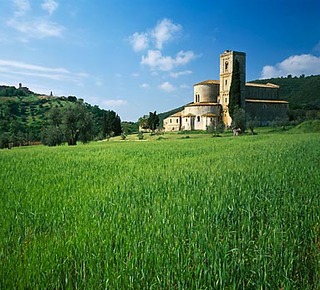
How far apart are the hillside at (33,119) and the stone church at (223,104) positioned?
1875 centimetres

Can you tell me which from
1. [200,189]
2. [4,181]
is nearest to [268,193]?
[200,189]

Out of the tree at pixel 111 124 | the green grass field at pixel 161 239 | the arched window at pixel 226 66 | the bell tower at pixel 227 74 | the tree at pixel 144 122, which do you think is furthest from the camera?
the tree at pixel 144 122

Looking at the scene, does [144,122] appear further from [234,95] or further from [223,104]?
[234,95]

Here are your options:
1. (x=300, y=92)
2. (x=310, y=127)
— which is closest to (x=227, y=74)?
(x=310, y=127)

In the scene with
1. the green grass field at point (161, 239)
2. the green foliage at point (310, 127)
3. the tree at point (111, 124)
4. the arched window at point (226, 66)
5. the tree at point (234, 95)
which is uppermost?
the arched window at point (226, 66)

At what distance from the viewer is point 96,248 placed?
13.1ft

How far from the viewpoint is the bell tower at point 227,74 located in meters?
91.0

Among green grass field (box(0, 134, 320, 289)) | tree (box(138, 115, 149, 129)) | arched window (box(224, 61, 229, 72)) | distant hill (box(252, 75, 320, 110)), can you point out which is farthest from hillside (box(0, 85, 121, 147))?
distant hill (box(252, 75, 320, 110))

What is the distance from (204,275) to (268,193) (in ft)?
14.1

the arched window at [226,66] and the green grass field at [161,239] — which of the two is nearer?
the green grass field at [161,239]

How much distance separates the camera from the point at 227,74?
9356 centimetres

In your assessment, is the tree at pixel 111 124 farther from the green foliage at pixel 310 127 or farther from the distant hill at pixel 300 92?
the distant hill at pixel 300 92

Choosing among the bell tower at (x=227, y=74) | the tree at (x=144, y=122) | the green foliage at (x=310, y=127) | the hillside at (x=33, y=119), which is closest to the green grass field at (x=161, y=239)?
the hillside at (x=33, y=119)

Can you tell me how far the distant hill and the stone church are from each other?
24.0 m
